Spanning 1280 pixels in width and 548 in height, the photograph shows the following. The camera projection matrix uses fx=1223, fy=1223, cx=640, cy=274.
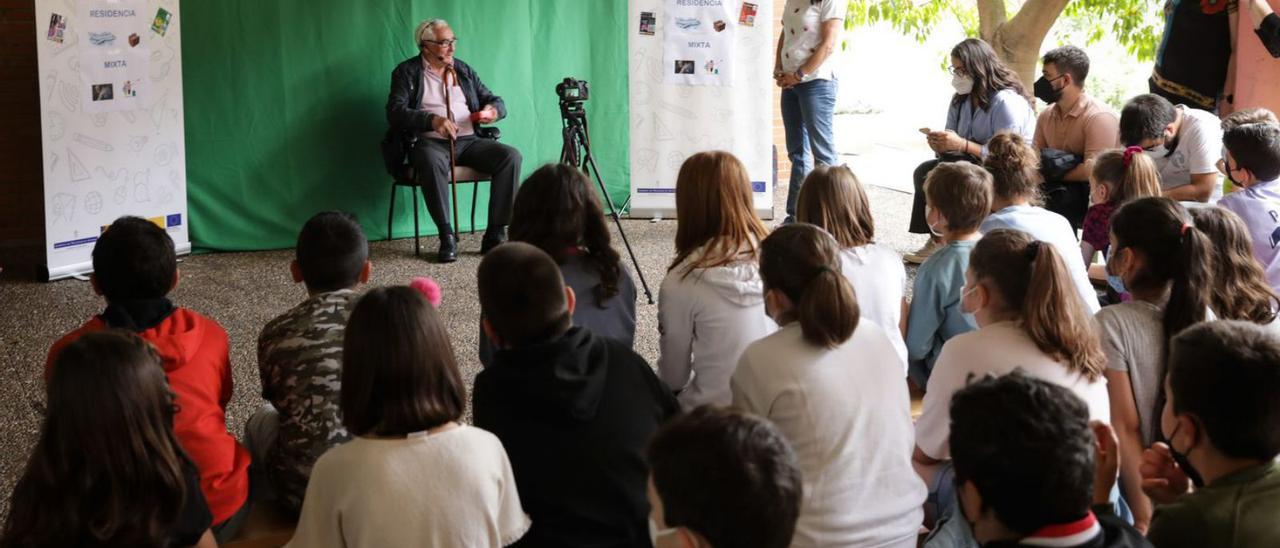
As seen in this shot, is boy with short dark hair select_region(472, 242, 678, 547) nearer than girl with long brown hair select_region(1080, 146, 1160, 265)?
Yes

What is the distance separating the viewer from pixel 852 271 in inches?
114

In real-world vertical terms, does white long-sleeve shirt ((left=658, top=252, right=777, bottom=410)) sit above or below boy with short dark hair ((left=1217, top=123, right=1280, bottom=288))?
below

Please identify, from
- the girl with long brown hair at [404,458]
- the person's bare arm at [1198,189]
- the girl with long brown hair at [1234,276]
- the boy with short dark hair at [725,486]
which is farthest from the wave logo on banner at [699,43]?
the boy with short dark hair at [725,486]

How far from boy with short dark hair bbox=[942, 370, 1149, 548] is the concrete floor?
100 inches

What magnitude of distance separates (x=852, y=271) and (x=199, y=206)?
4402 millimetres

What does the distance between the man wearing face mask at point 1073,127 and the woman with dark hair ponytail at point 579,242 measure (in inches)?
114

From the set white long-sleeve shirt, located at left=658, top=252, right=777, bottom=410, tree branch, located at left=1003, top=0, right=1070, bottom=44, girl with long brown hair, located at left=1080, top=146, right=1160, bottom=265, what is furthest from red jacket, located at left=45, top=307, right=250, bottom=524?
tree branch, located at left=1003, top=0, right=1070, bottom=44

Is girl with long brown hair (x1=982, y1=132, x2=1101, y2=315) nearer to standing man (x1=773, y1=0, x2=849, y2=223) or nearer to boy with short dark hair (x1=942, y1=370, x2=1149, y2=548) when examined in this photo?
boy with short dark hair (x1=942, y1=370, x2=1149, y2=548)

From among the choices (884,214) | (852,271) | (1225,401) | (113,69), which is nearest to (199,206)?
(113,69)

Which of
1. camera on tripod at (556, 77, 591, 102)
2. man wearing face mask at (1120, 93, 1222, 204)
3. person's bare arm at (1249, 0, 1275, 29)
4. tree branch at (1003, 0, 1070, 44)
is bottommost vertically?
man wearing face mask at (1120, 93, 1222, 204)

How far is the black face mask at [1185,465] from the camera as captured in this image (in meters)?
1.80

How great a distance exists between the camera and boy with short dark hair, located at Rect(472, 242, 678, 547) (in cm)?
199

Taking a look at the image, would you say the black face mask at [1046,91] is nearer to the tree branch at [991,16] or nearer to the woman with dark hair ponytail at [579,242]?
the tree branch at [991,16]

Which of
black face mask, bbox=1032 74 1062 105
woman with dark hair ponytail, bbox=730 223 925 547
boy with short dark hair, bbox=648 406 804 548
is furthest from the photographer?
black face mask, bbox=1032 74 1062 105
